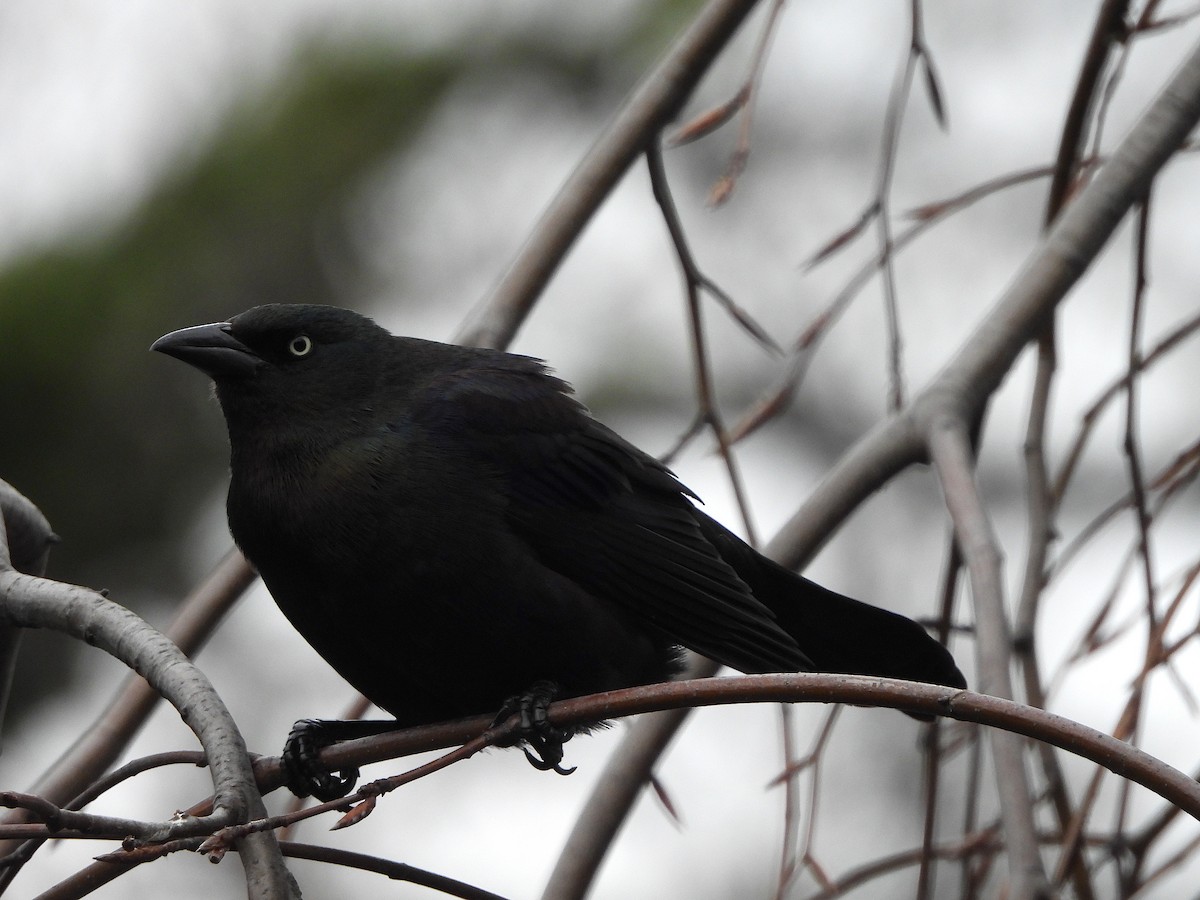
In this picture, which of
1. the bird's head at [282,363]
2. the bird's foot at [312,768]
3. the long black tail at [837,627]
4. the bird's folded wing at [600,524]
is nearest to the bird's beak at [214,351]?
the bird's head at [282,363]

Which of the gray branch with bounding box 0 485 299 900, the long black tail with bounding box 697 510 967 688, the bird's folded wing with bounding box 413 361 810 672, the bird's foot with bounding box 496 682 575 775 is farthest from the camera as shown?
the long black tail with bounding box 697 510 967 688

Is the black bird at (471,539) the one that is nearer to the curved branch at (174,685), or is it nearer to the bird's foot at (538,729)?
the bird's foot at (538,729)

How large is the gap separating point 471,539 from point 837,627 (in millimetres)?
941

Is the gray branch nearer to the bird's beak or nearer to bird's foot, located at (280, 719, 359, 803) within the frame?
bird's foot, located at (280, 719, 359, 803)

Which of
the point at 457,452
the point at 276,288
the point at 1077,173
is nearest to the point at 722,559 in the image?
the point at 457,452

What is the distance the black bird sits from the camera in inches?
101

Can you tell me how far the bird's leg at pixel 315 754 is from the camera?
2469mm

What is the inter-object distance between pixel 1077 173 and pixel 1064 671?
1.21m

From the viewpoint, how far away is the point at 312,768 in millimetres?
2445

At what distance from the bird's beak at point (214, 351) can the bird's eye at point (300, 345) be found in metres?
0.08

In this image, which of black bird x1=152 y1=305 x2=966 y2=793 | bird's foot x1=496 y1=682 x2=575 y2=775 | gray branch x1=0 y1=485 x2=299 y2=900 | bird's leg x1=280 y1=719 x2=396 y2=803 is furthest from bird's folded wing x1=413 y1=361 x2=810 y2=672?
gray branch x1=0 y1=485 x2=299 y2=900

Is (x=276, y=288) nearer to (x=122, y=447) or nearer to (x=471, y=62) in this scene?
(x=122, y=447)

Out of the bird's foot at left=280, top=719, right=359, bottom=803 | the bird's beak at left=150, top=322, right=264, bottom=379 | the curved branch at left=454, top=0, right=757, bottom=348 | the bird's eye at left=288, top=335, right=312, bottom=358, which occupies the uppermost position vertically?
the curved branch at left=454, top=0, right=757, bottom=348

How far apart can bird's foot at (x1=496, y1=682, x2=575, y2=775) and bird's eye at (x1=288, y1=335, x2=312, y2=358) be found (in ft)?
2.96
